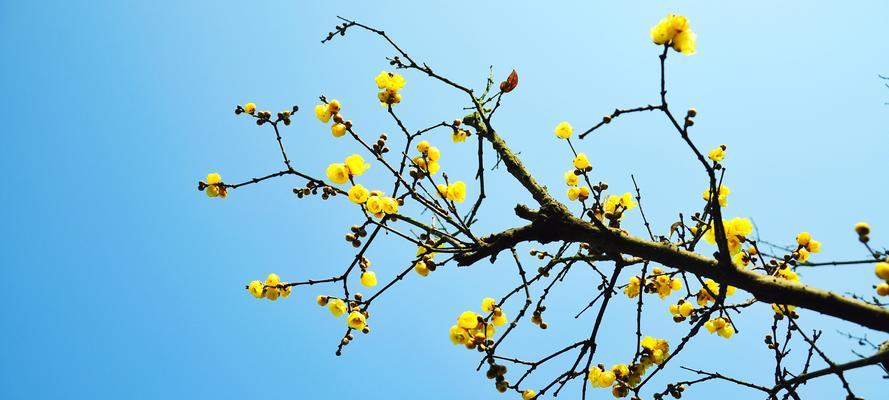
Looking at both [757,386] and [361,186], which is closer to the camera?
[757,386]

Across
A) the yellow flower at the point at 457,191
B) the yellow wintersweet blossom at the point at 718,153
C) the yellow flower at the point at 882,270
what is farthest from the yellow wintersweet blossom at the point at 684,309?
the yellow flower at the point at 457,191

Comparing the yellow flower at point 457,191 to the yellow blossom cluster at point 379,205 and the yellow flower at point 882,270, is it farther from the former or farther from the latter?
the yellow flower at point 882,270

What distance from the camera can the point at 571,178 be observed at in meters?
3.60

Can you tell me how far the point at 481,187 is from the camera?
324 cm

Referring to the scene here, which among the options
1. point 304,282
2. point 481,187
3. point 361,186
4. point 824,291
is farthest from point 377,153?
point 824,291

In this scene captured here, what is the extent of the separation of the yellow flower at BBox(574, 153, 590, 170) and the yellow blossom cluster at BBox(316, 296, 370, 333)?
1.74m

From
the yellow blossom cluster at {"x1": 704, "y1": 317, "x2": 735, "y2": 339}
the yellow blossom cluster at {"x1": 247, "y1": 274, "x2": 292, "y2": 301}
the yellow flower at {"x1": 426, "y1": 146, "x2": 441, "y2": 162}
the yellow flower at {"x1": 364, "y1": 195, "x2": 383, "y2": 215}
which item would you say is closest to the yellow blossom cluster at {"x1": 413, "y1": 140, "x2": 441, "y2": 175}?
the yellow flower at {"x1": 426, "y1": 146, "x2": 441, "y2": 162}

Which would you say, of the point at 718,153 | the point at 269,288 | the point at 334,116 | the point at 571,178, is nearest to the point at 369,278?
the point at 269,288

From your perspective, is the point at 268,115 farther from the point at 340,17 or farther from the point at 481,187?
the point at 481,187

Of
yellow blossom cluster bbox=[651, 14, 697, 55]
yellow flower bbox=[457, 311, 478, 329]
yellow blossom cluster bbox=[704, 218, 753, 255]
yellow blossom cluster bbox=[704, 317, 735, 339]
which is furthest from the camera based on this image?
yellow blossom cluster bbox=[704, 317, 735, 339]

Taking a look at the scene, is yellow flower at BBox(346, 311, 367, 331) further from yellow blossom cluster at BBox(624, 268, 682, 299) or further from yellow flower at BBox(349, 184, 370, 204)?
yellow blossom cluster at BBox(624, 268, 682, 299)

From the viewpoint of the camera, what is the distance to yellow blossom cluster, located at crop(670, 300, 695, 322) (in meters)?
3.36

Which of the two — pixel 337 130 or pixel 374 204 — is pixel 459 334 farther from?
pixel 337 130

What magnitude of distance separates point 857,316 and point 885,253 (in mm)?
510
